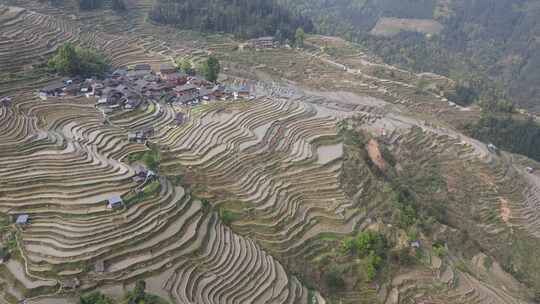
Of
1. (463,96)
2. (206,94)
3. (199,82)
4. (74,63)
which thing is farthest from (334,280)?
(463,96)

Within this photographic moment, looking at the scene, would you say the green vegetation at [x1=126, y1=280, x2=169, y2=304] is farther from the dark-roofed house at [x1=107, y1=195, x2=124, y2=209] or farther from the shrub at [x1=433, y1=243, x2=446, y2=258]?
the shrub at [x1=433, y1=243, x2=446, y2=258]

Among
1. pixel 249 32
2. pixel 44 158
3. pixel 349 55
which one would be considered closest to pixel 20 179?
pixel 44 158

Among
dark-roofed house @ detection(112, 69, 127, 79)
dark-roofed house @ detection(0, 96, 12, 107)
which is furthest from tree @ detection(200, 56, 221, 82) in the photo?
dark-roofed house @ detection(0, 96, 12, 107)

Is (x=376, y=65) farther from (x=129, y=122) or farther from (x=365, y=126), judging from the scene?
(x=129, y=122)

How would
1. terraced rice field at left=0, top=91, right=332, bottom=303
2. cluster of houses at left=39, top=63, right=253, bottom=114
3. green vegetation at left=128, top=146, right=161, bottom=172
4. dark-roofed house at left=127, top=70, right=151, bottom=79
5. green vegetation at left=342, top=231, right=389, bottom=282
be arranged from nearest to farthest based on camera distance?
terraced rice field at left=0, top=91, right=332, bottom=303 → green vegetation at left=342, top=231, right=389, bottom=282 → green vegetation at left=128, top=146, right=161, bottom=172 → cluster of houses at left=39, top=63, right=253, bottom=114 → dark-roofed house at left=127, top=70, right=151, bottom=79

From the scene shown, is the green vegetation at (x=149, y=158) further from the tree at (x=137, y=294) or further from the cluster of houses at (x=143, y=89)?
the tree at (x=137, y=294)
